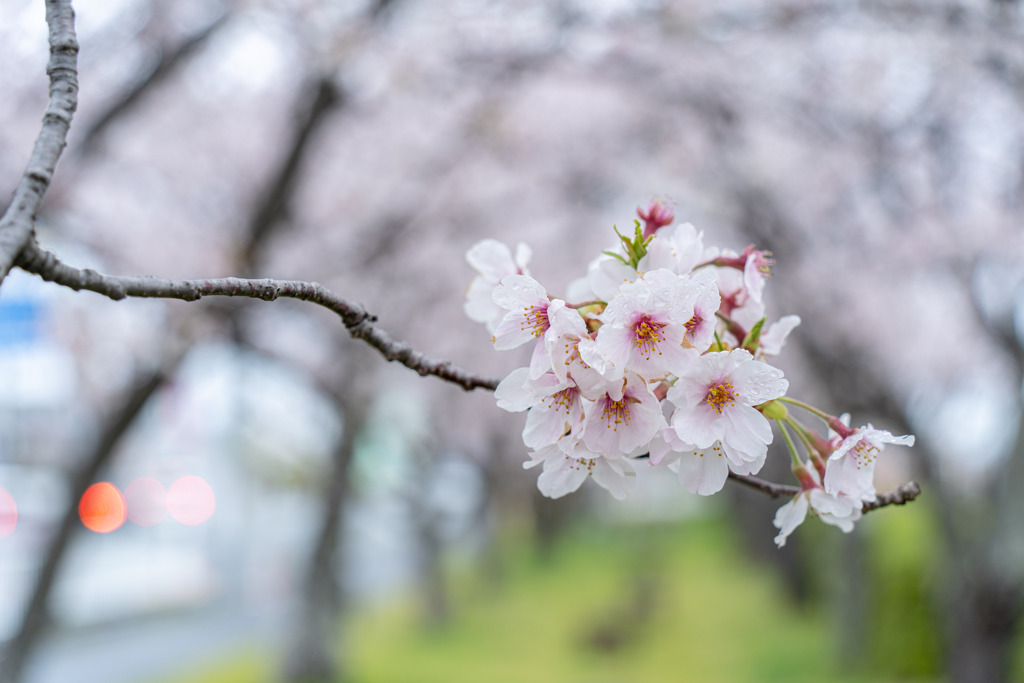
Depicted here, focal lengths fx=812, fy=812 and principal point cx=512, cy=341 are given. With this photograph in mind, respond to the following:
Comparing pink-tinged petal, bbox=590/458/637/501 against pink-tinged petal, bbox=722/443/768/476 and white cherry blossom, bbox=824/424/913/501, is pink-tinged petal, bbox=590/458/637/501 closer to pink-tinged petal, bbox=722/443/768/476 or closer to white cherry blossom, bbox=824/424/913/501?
pink-tinged petal, bbox=722/443/768/476

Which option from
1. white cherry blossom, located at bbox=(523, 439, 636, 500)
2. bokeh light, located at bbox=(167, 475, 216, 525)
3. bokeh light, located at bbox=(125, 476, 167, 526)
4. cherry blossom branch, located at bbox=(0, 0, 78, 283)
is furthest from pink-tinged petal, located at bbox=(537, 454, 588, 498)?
bokeh light, located at bbox=(167, 475, 216, 525)

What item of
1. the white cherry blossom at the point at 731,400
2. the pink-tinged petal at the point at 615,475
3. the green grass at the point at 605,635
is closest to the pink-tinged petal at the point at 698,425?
the white cherry blossom at the point at 731,400

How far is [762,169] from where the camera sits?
20.2 feet

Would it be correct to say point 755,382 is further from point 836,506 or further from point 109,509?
point 109,509

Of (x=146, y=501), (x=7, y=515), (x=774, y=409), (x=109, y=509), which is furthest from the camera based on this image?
(x=146, y=501)

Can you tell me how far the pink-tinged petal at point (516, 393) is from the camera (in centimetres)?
94

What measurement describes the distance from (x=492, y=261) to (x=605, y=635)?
9487mm

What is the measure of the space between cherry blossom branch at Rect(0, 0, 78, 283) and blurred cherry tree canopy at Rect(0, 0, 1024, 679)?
3735 millimetres

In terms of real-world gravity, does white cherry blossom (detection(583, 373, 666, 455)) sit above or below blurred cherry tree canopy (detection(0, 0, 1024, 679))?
below

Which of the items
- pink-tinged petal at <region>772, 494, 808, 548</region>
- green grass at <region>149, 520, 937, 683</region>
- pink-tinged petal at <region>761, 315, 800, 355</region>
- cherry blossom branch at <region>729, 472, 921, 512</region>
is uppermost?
green grass at <region>149, 520, 937, 683</region>

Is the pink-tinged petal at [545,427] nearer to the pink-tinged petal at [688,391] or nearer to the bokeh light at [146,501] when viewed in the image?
the pink-tinged petal at [688,391]

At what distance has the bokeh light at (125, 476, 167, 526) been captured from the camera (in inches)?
683

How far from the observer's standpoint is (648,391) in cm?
93

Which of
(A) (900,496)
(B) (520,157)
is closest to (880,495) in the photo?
(A) (900,496)
